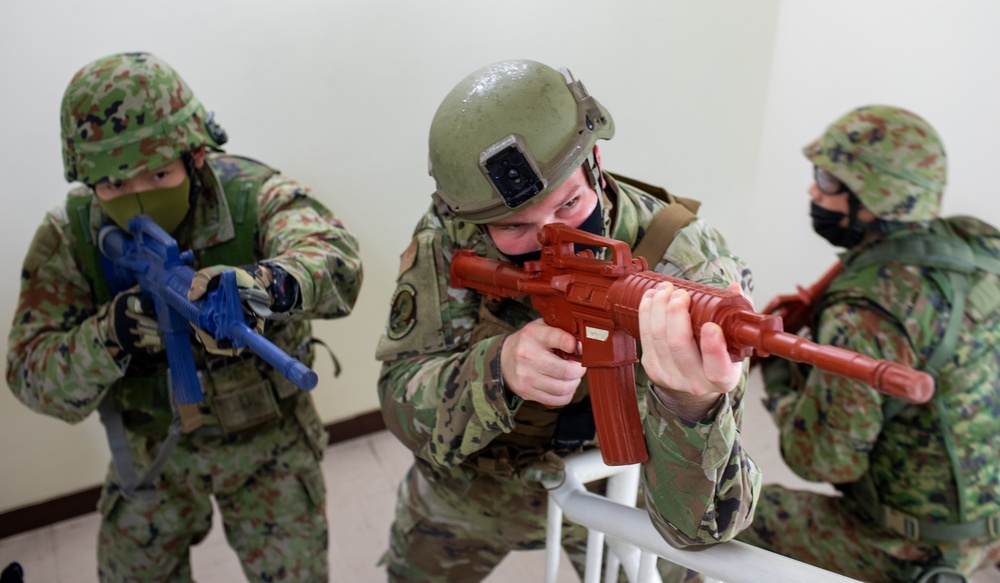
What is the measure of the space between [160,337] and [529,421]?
35.8 inches

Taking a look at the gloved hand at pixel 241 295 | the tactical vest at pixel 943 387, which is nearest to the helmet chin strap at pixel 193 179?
the gloved hand at pixel 241 295

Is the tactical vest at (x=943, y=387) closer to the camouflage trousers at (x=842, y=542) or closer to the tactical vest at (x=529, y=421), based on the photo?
the camouflage trousers at (x=842, y=542)

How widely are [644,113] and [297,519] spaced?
2.20m

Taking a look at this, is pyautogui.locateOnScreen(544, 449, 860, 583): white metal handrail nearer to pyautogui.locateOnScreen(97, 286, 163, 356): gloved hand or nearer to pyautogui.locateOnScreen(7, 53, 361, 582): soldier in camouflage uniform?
pyautogui.locateOnScreen(7, 53, 361, 582): soldier in camouflage uniform

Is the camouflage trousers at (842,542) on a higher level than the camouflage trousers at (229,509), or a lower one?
lower

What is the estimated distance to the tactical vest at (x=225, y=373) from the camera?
2170 millimetres

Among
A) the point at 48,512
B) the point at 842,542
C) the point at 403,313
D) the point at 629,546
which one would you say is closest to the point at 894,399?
the point at 842,542

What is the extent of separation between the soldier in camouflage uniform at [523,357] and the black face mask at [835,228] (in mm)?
1010

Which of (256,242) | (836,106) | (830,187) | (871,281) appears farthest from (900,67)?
(256,242)

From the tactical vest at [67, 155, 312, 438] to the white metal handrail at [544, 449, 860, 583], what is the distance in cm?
99

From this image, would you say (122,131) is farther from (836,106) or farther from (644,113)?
(836,106)

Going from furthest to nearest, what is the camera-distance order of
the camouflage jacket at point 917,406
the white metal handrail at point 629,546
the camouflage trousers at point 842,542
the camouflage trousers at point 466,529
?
the camouflage trousers at point 842,542
the camouflage jacket at point 917,406
the camouflage trousers at point 466,529
the white metal handrail at point 629,546

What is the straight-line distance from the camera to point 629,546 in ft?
4.93

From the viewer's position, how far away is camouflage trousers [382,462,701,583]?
1916mm
